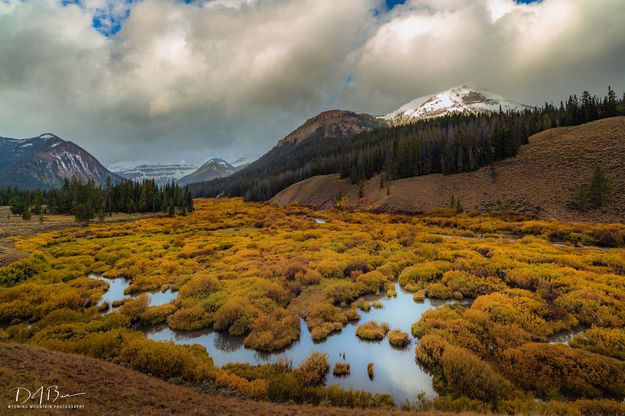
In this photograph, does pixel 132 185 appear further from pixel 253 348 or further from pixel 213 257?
pixel 253 348

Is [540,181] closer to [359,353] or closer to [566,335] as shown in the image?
[566,335]

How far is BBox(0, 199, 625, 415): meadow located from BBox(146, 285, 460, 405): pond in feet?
1.54

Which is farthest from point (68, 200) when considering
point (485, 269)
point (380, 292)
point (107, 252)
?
point (485, 269)

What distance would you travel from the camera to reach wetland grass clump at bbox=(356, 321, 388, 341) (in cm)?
1384

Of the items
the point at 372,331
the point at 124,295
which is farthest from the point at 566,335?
the point at 124,295

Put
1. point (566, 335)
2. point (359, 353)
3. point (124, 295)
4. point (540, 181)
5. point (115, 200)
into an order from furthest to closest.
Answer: point (115, 200) < point (540, 181) < point (124, 295) < point (566, 335) < point (359, 353)

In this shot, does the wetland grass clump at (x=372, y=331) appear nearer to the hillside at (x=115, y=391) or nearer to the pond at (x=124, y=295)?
the hillside at (x=115, y=391)

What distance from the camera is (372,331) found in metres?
14.0

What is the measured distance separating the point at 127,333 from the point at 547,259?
31.2 meters

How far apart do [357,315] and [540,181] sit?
73.4 m

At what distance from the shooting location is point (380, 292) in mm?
19703
